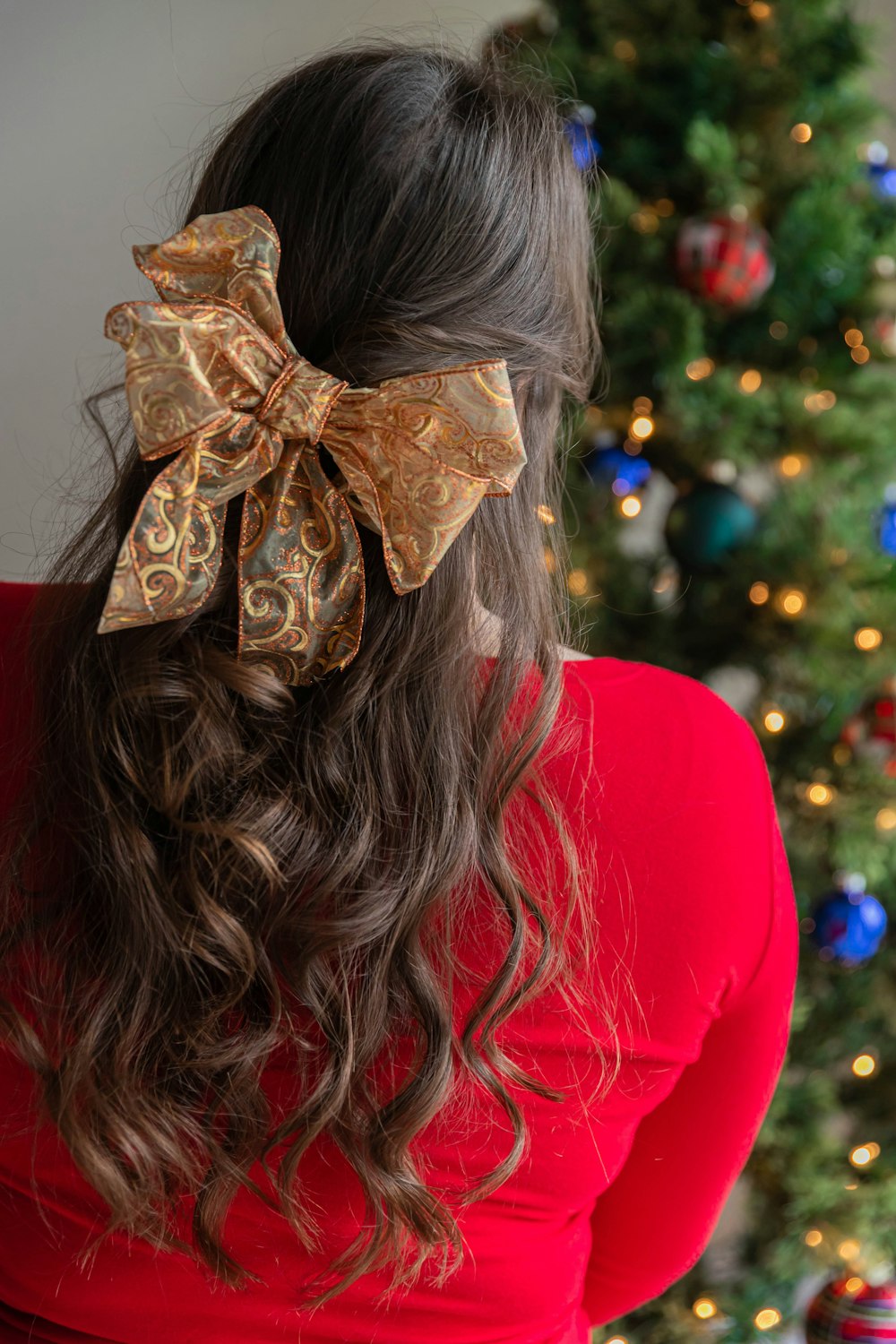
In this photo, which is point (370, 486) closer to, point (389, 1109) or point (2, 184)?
point (389, 1109)

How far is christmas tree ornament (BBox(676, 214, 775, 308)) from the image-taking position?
3.78 ft

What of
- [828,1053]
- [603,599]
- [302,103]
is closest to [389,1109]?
[302,103]

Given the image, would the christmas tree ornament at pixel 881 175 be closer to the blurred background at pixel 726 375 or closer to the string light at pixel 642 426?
the blurred background at pixel 726 375

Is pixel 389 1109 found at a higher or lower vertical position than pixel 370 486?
lower

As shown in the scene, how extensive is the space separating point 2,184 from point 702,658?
1.10 metres

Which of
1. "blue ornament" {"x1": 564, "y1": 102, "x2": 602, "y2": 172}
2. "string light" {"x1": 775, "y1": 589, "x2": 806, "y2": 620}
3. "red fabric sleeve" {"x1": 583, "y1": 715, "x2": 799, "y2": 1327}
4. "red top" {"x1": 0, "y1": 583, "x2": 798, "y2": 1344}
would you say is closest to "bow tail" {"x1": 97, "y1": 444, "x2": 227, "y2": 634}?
"red top" {"x1": 0, "y1": 583, "x2": 798, "y2": 1344}

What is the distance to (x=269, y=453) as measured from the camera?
59cm

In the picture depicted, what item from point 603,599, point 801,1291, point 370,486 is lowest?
point 801,1291

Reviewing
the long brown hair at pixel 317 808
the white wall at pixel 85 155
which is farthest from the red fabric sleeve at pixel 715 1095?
the white wall at pixel 85 155

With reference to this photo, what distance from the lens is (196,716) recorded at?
0.61 m

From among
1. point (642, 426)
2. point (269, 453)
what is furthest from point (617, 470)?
point (269, 453)

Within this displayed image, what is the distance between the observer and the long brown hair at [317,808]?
2.05ft

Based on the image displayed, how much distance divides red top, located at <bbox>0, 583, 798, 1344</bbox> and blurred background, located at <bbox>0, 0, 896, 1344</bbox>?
1.49 feet

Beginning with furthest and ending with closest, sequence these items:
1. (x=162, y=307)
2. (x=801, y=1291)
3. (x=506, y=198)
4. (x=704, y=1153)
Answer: (x=801, y=1291) → (x=704, y=1153) → (x=506, y=198) → (x=162, y=307)
